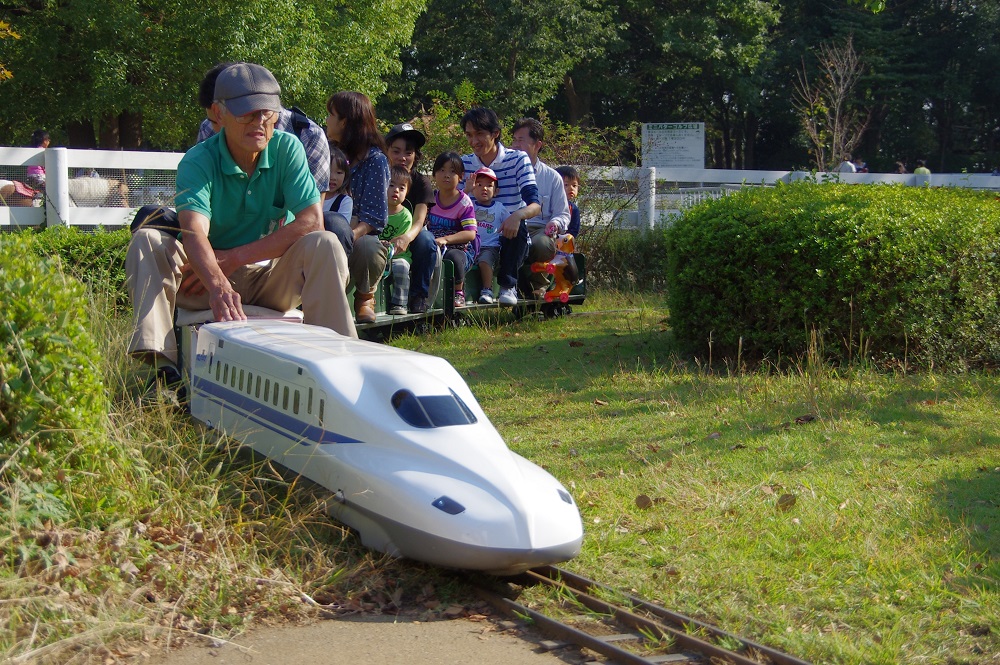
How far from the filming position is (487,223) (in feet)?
37.6

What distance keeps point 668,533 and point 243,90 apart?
3.20 m

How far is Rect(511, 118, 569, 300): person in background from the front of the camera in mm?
11758

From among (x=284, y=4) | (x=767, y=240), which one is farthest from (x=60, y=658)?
(x=284, y=4)

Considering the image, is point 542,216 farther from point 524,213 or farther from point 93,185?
point 93,185

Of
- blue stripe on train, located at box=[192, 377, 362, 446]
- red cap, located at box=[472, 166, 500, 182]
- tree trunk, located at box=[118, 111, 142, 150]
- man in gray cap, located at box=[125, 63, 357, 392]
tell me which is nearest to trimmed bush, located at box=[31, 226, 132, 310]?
man in gray cap, located at box=[125, 63, 357, 392]

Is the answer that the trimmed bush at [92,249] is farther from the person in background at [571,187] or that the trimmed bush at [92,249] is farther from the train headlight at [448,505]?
the train headlight at [448,505]

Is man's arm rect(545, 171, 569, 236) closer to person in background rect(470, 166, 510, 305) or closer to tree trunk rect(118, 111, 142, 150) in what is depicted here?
person in background rect(470, 166, 510, 305)

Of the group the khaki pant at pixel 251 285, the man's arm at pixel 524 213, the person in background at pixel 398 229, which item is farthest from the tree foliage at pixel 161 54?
the khaki pant at pixel 251 285

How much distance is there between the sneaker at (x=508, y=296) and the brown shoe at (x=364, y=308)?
2.44 meters

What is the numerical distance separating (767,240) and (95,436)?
581 cm

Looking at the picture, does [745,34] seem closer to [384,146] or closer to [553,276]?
[553,276]

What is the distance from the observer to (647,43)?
44406 millimetres

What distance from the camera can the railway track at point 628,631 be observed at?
4004 mm

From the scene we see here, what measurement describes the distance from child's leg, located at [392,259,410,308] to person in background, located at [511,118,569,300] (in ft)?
7.08
